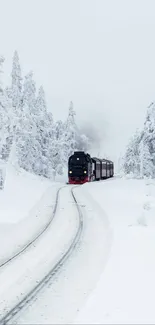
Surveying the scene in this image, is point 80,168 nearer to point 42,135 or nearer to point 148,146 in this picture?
point 148,146

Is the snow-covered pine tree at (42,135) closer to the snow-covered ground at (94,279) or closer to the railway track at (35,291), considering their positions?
the snow-covered ground at (94,279)

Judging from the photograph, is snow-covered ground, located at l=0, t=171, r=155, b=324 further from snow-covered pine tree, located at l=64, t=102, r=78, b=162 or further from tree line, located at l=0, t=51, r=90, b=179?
snow-covered pine tree, located at l=64, t=102, r=78, b=162

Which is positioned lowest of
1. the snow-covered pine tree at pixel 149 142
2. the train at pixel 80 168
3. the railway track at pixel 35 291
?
the railway track at pixel 35 291

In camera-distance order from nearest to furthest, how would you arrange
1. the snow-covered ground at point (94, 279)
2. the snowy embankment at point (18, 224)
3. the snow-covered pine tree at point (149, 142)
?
1. the snow-covered ground at point (94, 279)
2. the snowy embankment at point (18, 224)
3. the snow-covered pine tree at point (149, 142)

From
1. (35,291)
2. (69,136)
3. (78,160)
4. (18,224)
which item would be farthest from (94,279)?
(69,136)

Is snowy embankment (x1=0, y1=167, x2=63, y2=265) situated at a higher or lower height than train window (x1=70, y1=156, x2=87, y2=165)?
lower

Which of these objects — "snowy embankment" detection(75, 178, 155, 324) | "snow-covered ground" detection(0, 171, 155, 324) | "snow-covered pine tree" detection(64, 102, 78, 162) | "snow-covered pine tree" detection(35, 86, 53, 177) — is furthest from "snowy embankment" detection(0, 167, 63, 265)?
"snow-covered pine tree" detection(64, 102, 78, 162)

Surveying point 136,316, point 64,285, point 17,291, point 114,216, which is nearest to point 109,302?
point 136,316

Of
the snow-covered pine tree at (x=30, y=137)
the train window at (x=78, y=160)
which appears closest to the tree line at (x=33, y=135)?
the snow-covered pine tree at (x=30, y=137)

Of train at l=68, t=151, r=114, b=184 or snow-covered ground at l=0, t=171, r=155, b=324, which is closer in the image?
snow-covered ground at l=0, t=171, r=155, b=324

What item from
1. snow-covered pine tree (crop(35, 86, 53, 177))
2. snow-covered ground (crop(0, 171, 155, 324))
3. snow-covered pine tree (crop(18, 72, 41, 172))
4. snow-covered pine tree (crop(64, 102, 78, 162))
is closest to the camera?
snow-covered ground (crop(0, 171, 155, 324))

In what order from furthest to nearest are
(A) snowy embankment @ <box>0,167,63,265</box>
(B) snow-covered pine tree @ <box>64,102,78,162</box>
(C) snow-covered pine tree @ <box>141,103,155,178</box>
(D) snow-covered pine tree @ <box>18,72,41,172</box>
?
(B) snow-covered pine tree @ <box>64,102,78,162</box>
(D) snow-covered pine tree @ <box>18,72,41,172</box>
(C) snow-covered pine tree @ <box>141,103,155,178</box>
(A) snowy embankment @ <box>0,167,63,265</box>

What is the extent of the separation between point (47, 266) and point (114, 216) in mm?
8061

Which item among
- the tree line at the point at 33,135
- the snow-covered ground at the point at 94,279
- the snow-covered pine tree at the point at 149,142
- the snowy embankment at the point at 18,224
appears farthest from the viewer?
the tree line at the point at 33,135
